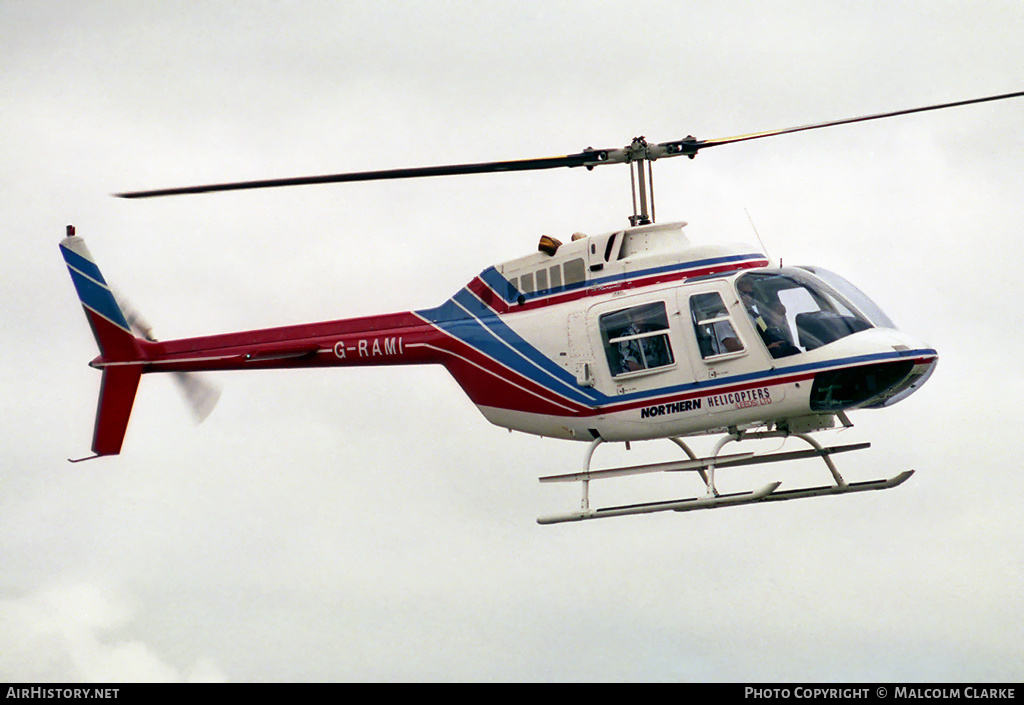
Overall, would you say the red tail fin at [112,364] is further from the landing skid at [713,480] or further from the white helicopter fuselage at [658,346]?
the landing skid at [713,480]

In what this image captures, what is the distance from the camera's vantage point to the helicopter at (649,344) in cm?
2025

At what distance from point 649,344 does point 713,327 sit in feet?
3.26

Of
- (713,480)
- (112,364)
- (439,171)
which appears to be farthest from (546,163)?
(112,364)

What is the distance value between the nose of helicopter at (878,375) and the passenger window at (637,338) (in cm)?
223

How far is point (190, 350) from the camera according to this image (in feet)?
84.8

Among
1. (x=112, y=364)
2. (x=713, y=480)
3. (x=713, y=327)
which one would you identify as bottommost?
(x=713, y=480)

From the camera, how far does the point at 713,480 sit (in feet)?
68.2

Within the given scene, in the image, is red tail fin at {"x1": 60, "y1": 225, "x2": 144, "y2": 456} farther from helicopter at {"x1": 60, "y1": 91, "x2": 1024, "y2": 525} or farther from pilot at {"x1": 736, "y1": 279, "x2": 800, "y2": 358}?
pilot at {"x1": 736, "y1": 279, "x2": 800, "y2": 358}

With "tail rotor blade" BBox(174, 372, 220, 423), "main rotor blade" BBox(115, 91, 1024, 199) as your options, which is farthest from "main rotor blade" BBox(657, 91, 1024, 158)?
"tail rotor blade" BBox(174, 372, 220, 423)

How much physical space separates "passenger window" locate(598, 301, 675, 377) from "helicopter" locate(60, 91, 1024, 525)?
0.8 inches

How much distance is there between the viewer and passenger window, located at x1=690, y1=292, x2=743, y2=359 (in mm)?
20688

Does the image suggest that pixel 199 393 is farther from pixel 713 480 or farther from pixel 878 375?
pixel 878 375

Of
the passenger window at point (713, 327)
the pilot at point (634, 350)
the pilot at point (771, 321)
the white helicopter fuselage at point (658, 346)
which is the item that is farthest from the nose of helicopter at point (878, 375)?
the pilot at point (634, 350)

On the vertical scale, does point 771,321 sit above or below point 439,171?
below
